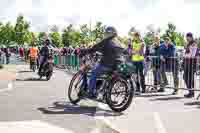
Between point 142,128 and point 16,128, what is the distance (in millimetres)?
2066

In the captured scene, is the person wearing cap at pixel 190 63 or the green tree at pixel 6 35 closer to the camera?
the person wearing cap at pixel 190 63

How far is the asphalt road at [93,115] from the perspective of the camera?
741 centimetres

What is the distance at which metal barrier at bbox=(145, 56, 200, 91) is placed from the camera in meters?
12.5

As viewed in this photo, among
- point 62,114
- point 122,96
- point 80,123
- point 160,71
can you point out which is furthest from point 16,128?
point 160,71

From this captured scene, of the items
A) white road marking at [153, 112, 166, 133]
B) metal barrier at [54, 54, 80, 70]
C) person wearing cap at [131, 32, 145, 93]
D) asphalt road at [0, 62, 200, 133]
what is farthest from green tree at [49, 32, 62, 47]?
white road marking at [153, 112, 166, 133]

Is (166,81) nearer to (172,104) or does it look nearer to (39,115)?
(172,104)

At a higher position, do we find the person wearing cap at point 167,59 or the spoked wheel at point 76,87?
the person wearing cap at point 167,59

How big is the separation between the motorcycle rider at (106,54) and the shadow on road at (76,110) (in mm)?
354

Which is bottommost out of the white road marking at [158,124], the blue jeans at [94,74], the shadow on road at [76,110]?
the white road marking at [158,124]

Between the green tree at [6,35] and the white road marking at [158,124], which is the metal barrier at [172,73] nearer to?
the white road marking at [158,124]

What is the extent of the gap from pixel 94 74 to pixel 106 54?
1.64 ft

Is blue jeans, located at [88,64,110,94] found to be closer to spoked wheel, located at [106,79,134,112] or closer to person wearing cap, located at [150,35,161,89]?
spoked wheel, located at [106,79,134,112]

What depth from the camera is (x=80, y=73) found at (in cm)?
1028

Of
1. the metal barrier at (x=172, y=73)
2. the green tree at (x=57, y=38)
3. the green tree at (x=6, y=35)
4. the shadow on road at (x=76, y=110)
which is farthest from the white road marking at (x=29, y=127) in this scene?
the green tree at (x=57, y=38)
